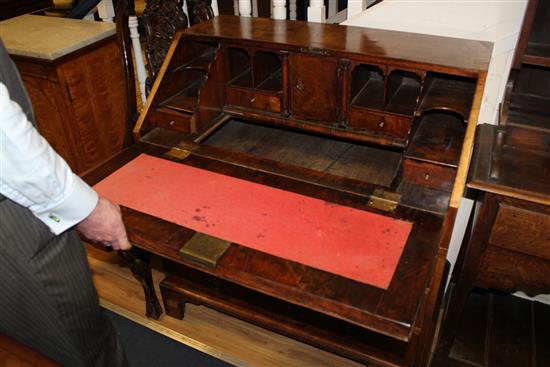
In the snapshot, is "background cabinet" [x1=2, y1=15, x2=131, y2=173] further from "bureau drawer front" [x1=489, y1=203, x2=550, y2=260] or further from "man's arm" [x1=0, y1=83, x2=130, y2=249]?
"bureau drawer front" [x1=489, y1=203, x2=550, y2=260]

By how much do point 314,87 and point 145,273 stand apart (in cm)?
110

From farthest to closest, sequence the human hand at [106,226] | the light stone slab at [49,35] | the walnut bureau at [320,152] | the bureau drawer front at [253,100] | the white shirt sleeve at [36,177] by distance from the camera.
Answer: the light stone slab at [49,35]
the bureau drawer front at [253,100]
the human hand at [106,226]
the walnut bureau at [320,152]
the white shirt sleeve at [36,177]

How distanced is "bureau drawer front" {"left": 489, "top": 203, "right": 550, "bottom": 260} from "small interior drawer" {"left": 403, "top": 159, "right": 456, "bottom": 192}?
0.17 m

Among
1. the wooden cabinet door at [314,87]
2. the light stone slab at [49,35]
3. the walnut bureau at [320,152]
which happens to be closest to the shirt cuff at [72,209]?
the walnut bureau at [320,152]

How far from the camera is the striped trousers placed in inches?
47.8

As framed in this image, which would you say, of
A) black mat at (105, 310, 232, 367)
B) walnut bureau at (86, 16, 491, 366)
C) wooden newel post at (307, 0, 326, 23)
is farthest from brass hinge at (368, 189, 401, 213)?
black mat at (105, 310, 232, 367)

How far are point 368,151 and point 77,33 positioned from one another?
1.62 metres

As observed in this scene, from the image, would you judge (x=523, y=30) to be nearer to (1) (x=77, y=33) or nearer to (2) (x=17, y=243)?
(2) (x=17, y=243)

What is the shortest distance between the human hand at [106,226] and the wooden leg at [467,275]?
40.4 inches

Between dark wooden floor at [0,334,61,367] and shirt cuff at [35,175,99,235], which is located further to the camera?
shirt cuff at [35,175,99,235]

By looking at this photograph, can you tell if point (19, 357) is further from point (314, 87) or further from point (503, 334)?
point (503, 334)

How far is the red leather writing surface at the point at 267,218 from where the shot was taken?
1151 mm

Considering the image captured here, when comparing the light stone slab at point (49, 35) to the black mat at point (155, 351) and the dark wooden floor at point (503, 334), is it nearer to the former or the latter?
the black mat at point (155, 351)

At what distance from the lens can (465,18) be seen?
63.3 inches
